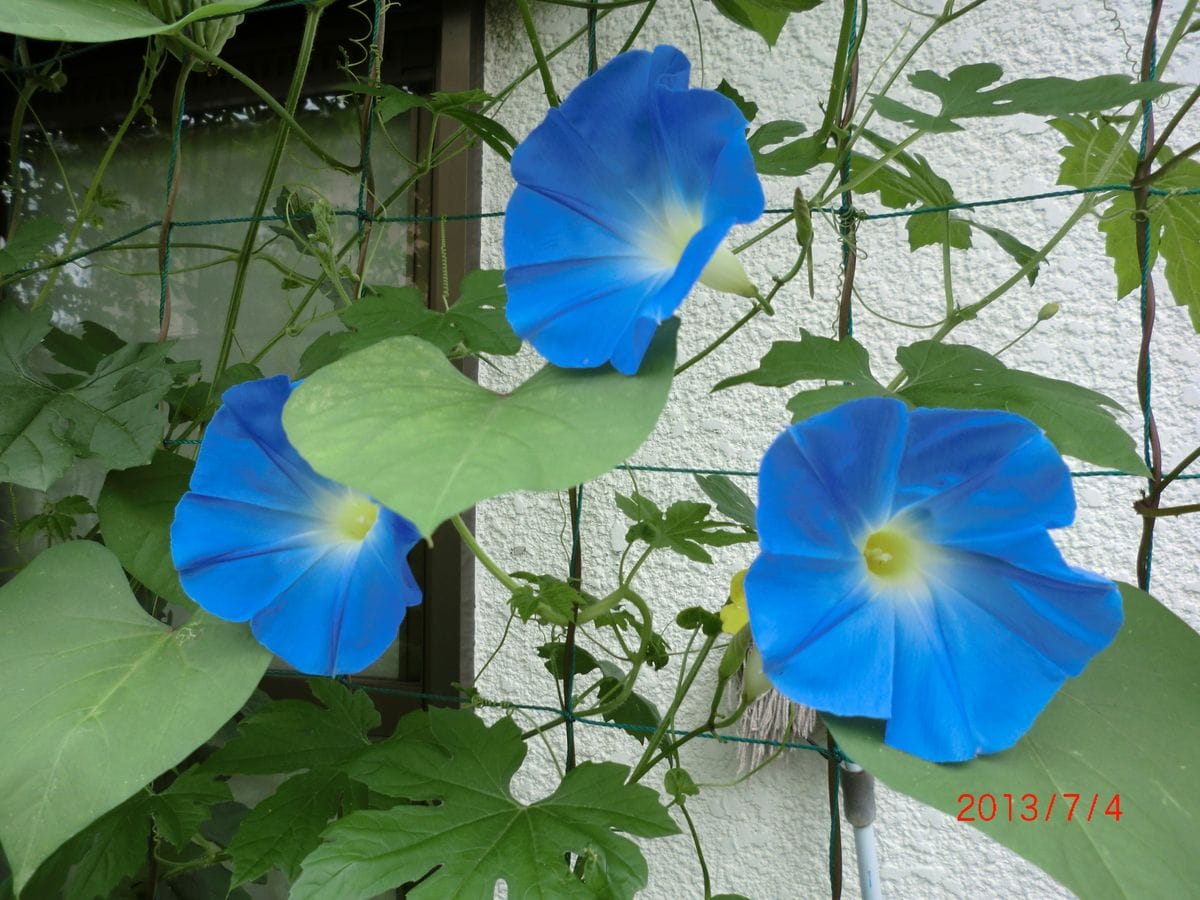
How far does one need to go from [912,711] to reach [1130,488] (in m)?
1.03

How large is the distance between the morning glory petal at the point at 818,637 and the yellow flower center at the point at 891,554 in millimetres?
26

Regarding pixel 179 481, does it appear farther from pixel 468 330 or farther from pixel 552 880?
pixel 552 880

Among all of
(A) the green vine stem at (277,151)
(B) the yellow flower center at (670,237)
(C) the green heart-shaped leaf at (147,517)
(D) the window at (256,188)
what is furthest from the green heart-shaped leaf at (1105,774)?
(D) the window at (256,188)

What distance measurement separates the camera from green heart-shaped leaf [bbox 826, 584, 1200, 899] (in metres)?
0.33

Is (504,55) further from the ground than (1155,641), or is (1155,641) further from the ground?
(504,55)

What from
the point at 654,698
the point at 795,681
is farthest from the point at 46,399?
the point at 654,698

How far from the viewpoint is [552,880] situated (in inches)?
20.6

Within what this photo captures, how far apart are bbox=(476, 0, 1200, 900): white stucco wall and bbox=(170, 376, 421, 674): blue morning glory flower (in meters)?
0.74

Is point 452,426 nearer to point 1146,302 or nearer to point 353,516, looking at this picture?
point 353,516

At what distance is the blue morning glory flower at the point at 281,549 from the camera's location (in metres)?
0.45

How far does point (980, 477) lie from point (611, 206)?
0.69ft

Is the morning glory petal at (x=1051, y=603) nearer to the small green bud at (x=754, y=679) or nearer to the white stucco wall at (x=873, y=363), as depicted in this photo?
the small green bud at (x=754, y=679)

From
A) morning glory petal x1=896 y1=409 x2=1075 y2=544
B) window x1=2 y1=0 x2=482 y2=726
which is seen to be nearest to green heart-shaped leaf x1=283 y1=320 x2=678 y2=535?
morning glory petal x1=896 y1=409 x2=1075 y2=544

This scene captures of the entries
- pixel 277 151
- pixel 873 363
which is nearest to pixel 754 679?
pixel 277 151
